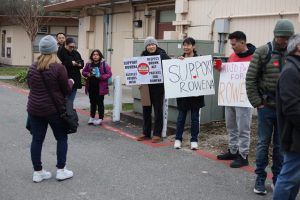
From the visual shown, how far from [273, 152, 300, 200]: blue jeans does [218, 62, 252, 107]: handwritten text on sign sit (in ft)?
6.71

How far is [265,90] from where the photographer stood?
5.00 meters

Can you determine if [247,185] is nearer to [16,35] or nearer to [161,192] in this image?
[161,192]

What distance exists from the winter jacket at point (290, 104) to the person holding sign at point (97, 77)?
215 inches

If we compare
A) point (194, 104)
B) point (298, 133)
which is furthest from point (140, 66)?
point (298, 133)

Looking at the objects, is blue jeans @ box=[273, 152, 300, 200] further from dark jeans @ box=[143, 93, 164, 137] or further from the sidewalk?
the sidewalk

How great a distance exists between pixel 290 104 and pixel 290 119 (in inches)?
5.7

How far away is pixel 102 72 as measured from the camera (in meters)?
9.00

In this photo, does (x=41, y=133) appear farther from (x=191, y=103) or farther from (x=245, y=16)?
(x=245, y=16)

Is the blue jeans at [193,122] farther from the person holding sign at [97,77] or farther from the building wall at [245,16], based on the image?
the building wall at [245,16]

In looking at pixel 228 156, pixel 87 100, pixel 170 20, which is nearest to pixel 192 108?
pixel 228 156

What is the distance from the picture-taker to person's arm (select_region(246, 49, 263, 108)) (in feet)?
16.4

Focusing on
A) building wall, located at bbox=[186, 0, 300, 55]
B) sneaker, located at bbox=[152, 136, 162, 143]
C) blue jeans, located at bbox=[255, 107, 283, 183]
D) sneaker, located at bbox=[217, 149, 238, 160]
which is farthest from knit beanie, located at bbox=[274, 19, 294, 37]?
building wall, located at bbox=[186, 0, 300, 55]

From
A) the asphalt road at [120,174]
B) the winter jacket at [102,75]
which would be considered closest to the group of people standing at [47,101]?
the asphalt road at [120,174]

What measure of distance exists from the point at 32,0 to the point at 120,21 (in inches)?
538
